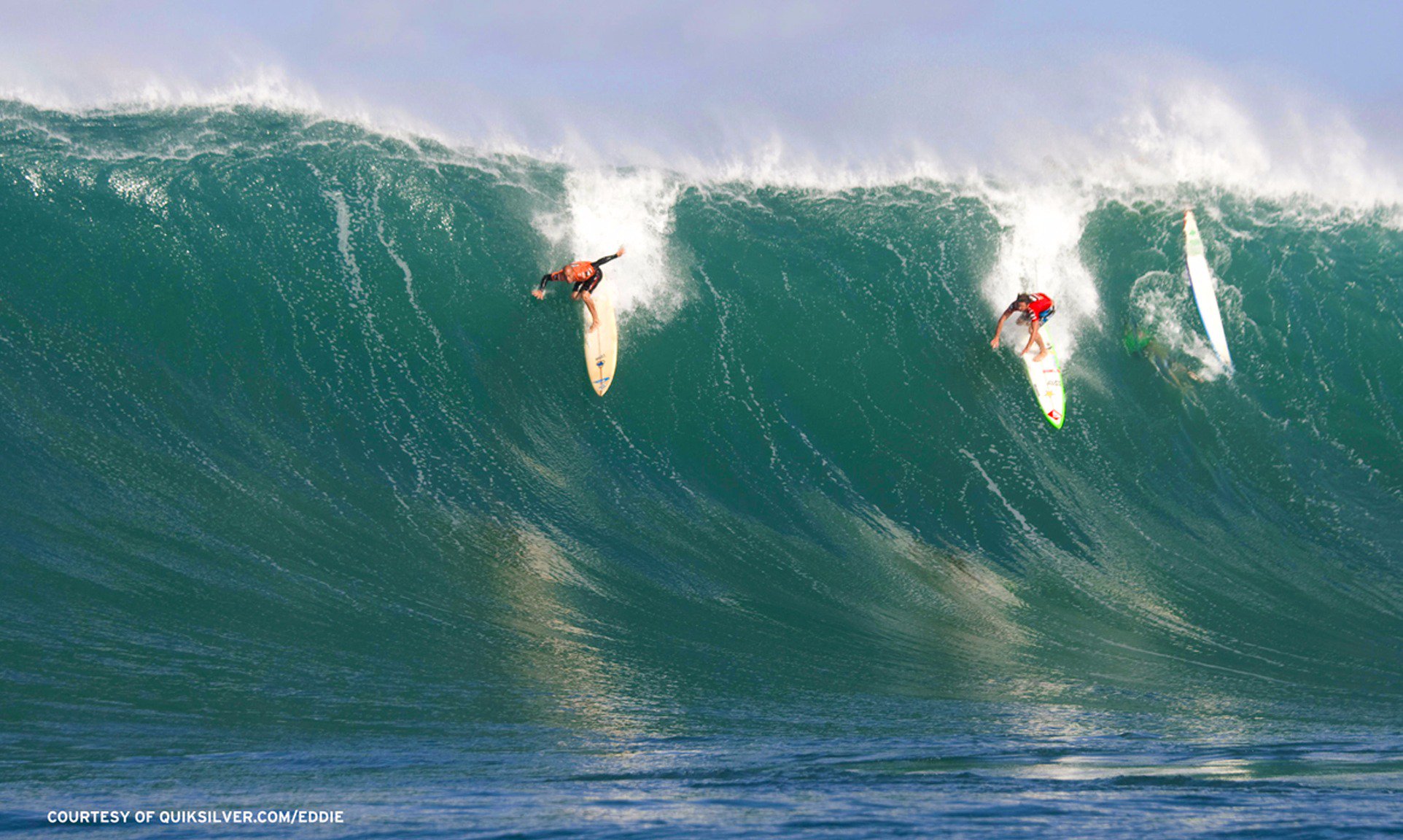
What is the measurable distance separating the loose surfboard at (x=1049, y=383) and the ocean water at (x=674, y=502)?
25 cm

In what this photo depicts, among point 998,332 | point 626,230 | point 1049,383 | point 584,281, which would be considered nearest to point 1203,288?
point 1049,383

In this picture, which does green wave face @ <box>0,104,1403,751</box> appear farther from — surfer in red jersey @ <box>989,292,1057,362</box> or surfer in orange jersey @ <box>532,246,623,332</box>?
surfer in red jersey @ <box>989,292,1057,362</box>

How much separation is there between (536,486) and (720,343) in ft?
9.74

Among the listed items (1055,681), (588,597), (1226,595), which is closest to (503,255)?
(588,597)

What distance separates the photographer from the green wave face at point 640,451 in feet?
21.5

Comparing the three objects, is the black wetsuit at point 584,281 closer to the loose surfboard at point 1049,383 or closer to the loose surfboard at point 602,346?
the loose surfboard at point 602,346

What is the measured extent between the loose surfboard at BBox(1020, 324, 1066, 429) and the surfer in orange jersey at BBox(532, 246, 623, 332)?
480 cm

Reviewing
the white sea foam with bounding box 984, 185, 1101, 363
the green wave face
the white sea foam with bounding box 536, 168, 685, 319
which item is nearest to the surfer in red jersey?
the white sea foam with bounding box 984, 185, 1101, 363

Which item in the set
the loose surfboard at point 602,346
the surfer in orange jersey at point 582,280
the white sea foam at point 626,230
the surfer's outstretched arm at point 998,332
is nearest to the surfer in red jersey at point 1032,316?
the surfer's outstretched arm at point 998,332

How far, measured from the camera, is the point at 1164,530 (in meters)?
9.45

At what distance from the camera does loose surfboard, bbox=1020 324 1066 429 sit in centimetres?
1056

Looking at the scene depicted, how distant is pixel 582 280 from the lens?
10.4m

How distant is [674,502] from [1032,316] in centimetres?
486

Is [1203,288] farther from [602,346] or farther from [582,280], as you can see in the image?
[582,280]
